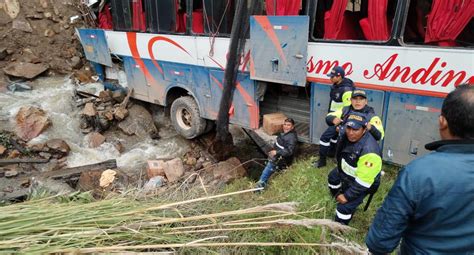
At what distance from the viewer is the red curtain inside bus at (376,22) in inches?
148

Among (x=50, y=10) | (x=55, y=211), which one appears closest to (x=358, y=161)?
(x=55, y=211)

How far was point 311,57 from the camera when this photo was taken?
4457 millimetres

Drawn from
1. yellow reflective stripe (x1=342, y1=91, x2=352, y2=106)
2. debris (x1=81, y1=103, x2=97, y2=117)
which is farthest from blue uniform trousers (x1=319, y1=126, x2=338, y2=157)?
debris (x1=81, y1=103, x2=97, y2=117)

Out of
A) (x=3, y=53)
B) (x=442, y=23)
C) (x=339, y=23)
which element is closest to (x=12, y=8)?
(x=3, y=53)

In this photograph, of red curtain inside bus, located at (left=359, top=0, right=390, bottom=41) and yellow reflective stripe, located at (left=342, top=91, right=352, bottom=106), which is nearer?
red curtain inside bus, located at (left=359, top=0, right=390, bottom=41)

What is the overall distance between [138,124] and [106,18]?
2569mm

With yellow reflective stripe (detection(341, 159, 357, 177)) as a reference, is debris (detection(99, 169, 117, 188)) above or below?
below

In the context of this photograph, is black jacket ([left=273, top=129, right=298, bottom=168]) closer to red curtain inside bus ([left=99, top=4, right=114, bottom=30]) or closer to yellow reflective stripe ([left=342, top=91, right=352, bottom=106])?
yellow reflective stripe ([left=342, top=91, right=352, bottom=106])

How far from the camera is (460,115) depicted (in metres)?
1.40

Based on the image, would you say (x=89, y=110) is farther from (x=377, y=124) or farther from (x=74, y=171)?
(x=377, y=124)

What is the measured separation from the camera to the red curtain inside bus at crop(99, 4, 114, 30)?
25.0 ft

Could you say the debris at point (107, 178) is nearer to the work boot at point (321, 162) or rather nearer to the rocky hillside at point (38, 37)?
the work boot at point (321, 162)

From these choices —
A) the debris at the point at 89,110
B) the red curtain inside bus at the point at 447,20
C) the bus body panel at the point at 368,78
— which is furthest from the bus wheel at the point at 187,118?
the red curtain inside bus at the point at 447,20

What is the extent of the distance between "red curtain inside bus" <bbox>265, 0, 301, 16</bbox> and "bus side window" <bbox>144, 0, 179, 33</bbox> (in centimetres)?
197
